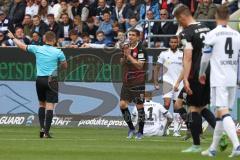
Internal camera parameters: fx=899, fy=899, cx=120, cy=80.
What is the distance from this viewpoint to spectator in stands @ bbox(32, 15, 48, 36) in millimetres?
29195

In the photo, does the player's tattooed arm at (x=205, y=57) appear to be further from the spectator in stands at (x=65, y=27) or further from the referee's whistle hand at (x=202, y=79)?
the spectator in stands at (x=65, y=27)

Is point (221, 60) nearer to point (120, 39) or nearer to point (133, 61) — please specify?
point (133, 61)

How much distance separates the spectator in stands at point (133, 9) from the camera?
28.9m

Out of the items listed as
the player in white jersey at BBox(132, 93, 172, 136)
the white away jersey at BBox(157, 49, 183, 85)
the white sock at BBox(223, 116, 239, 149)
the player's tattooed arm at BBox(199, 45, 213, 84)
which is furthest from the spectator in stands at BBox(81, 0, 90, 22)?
the white sock at BBox(223, 116, 239, 149)

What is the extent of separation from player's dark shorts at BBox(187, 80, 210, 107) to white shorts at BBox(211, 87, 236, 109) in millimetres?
839

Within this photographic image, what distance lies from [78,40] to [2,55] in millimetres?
2388

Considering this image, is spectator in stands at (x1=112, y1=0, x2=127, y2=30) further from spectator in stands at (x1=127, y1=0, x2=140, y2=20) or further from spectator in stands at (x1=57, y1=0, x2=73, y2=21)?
spectator in stands at (x1=57, y1=0, x2=73, y2=21)

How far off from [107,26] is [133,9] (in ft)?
3.80

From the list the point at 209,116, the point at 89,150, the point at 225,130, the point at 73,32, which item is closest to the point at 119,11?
the point at 73,32

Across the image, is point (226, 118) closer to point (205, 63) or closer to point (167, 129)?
point (205, 63)

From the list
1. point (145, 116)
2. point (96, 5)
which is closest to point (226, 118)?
point (145, 116)

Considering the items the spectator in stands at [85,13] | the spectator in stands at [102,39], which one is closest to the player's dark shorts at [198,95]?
the spectator in stands at [102,39]

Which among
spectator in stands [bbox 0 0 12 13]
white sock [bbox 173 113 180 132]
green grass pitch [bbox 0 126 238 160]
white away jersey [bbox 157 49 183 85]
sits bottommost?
white sock [bbox 173 113 180 132]

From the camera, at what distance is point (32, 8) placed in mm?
31016
